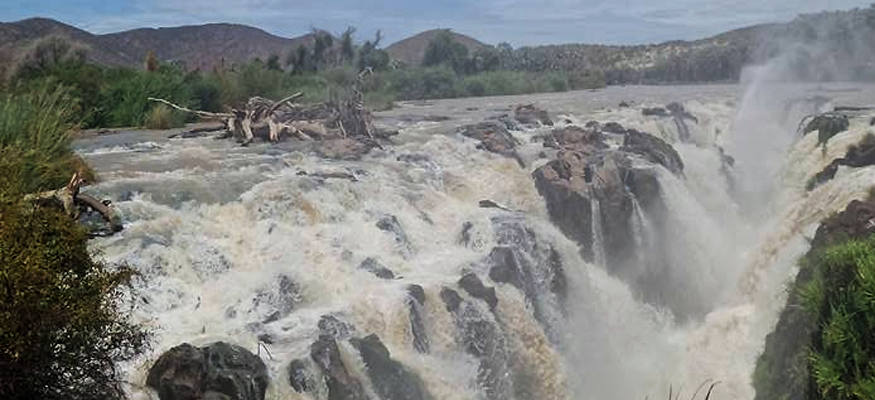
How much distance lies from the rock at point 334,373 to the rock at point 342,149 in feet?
24.5

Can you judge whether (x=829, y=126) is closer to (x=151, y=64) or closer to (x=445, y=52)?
(x=151, y=64)

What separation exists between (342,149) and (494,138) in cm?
392

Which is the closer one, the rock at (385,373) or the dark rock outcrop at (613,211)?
the rock at (385,373)

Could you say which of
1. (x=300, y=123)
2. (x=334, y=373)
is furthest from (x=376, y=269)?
(x=300, y=123)

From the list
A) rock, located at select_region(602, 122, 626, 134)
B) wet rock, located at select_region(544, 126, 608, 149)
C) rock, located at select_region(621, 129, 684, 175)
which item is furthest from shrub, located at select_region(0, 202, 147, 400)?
rock, located at select_region(602, 122, 626, 134)

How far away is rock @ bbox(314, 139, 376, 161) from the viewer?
1528 cm

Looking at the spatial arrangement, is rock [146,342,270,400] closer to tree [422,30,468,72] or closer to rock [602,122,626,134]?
rock [602,122,626,134]

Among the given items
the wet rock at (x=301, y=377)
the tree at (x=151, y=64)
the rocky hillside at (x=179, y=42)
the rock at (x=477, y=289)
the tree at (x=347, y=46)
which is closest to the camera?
the wet rock at (x=301, y=377)

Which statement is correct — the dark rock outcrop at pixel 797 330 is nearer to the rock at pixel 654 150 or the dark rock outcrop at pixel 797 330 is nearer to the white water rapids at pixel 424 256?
the white water rapids at pixel 424 256

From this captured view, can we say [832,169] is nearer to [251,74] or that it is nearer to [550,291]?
[550,291]

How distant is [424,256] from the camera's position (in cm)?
1158

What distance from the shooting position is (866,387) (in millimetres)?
5746

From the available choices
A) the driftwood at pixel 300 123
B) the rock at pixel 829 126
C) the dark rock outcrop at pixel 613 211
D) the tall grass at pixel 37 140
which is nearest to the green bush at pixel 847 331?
the dark rock outcrop at pixel 613 211

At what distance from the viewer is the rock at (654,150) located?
18.4 meters
